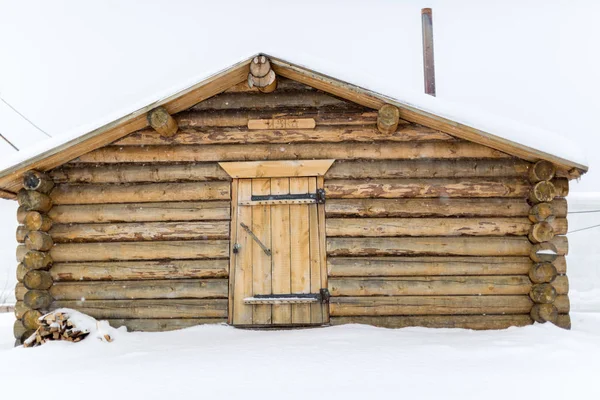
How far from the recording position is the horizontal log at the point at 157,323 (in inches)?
219

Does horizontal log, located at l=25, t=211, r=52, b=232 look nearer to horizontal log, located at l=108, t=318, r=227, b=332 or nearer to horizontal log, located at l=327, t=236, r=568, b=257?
horizontal log, located at l=108, t=318, r=227, b=332

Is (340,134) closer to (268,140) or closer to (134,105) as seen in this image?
(268,140)

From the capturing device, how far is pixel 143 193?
5770 mm

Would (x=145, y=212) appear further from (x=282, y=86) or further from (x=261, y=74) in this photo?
(x=282, y=86)

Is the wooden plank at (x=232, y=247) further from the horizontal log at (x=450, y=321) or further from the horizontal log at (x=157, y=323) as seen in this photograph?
the horizontal log at (x=450, y=321)

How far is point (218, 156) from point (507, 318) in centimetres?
410

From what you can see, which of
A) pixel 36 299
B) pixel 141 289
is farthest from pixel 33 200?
pixel 141 289

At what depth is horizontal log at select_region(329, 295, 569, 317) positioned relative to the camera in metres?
5.47

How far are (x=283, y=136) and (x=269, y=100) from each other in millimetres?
523

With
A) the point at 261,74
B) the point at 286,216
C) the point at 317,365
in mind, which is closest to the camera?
the point at 317,365

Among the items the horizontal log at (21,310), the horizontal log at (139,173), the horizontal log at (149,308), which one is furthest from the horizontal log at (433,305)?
the horizontal log at (21,310)

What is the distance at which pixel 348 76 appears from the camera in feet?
17.7

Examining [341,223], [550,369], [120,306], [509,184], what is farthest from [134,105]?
[550,369]

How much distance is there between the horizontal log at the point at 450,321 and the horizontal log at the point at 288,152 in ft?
6.53
